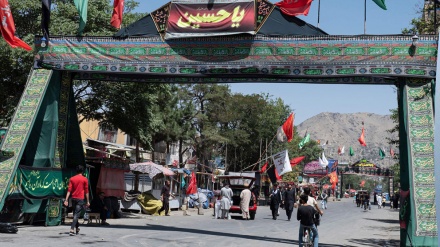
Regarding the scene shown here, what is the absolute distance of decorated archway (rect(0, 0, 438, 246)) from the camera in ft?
54.4

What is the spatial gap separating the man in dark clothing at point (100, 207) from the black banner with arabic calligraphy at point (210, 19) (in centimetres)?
695

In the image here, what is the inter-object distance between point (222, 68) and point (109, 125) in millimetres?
11239

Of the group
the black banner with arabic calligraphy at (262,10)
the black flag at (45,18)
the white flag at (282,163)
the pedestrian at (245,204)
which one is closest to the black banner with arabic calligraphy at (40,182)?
the black flag at (45,18)

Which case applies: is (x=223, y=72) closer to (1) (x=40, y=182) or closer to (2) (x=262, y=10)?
(2) (x=262, y=10)

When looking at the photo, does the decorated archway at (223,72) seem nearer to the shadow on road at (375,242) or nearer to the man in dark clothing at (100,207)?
the man in dark clothing at (100,207)

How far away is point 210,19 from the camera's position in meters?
19.0

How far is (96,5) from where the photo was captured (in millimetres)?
27281

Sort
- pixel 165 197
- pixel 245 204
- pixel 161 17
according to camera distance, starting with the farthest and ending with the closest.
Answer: pixel 165 197 → pixel 245 204 → pixel 161 17

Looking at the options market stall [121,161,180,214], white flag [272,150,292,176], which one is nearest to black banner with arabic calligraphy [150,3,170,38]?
market stall [121,161,180,214]

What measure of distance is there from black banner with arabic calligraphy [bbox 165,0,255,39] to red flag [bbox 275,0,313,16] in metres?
0.93

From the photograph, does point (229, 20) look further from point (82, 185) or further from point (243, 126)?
point (243, 126)

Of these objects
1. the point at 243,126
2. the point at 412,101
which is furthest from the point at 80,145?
the point at 243,126

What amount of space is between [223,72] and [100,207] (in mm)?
7265

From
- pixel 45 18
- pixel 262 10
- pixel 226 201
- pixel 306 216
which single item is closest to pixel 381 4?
pixel 262 10
